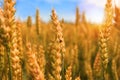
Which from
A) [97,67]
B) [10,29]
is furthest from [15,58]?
[97,67]

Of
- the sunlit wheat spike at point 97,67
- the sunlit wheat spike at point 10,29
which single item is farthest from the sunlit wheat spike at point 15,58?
the sunlit wheat spike at point 97,67

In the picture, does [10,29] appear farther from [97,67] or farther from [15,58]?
[97,67]

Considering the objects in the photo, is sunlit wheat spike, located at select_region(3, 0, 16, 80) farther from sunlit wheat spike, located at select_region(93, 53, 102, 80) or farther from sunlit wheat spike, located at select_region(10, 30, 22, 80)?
sunlit wheat spike, located at select_region(93, 53, 102, 80)

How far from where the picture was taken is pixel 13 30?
1374mm

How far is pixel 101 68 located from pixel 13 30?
70 centimetres

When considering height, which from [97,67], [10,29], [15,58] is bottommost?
[97,67]

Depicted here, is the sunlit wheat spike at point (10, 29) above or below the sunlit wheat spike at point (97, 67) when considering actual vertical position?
above

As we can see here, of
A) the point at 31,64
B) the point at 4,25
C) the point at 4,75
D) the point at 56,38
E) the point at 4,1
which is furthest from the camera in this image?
the point at 4,75

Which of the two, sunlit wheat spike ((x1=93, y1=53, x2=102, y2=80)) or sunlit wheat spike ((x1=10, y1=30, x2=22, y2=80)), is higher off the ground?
sunlit wheat spike ((x1=10, y1=30, x2=22, y2=80))

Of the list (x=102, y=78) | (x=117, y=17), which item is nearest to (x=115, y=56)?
(x=117, y=17)

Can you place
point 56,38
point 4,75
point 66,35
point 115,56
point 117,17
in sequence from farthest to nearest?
1. point 66,35
2. point 115,56
3. point 117,17
4. point 4,75
5. point 56,38

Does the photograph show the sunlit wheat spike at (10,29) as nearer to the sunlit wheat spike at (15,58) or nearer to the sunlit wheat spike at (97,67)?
the sunlit wheat spike at (15,58)

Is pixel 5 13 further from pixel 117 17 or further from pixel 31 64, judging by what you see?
pixel 117 17

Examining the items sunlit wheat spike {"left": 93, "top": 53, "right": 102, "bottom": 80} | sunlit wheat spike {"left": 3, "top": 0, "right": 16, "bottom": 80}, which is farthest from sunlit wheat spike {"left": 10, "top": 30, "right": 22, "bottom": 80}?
sunlit wheat spike {"left": 93, "top": 53, "right": 102, "bottom": 80}
